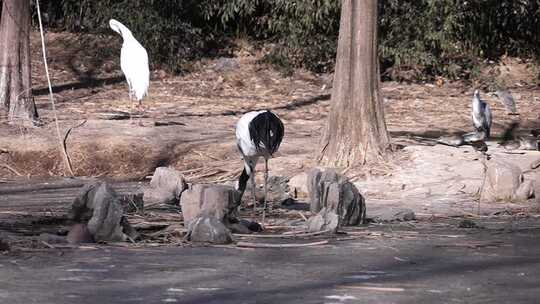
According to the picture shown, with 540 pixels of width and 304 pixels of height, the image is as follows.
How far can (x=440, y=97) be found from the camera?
74.0ft

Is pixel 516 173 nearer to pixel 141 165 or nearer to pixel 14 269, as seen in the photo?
pixel 141 165

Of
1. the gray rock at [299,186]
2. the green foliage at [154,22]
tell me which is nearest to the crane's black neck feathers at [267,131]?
the gray rock at [299,186]

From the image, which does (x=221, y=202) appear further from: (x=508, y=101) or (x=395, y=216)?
(x=508, y=101)

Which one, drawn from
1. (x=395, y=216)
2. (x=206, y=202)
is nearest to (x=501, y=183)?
(x=395, y=216)

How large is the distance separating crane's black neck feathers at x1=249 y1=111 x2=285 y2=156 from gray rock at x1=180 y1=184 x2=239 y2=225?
1097mm

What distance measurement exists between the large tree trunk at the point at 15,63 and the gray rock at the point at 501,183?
24.1ft

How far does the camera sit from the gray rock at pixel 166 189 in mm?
11820

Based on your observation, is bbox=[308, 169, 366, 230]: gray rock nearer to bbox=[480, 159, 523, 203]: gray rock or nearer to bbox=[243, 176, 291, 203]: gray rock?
bbox=[243, 176, 291, 203]: gray rock

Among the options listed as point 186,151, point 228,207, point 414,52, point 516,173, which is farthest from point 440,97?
point 228,207

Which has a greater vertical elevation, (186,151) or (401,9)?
(401,9)

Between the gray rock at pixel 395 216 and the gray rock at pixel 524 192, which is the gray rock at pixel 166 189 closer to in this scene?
the gray rock at pixel 395 216

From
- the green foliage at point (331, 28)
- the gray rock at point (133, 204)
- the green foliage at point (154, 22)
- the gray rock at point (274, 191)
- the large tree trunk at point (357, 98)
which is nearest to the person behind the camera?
the gray rock at point (133, 204)

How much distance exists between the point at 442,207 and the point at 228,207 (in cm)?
320

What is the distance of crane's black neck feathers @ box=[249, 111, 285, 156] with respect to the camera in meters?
11.1
